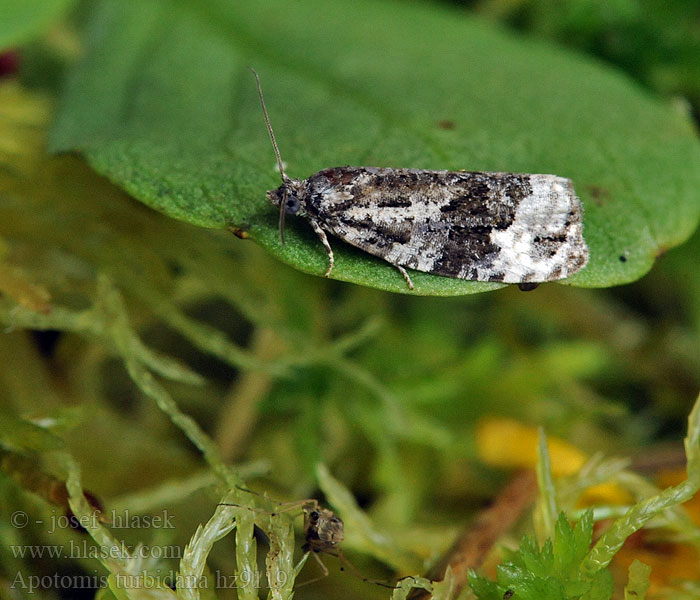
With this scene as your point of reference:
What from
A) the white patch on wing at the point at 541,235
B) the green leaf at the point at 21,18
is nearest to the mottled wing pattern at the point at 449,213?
the white patch on wing at the point at 541,235

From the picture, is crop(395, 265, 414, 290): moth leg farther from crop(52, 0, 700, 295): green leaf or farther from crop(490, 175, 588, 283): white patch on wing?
crop(490, 175, 588, 283): white patch on wing

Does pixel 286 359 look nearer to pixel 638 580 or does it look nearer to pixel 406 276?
pixel 406 276

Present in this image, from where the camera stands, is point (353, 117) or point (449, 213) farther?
point (353, 117)

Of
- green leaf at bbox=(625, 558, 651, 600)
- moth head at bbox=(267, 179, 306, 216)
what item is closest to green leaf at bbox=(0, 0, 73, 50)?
moth head at bbox=(267, 179, 306, 216)

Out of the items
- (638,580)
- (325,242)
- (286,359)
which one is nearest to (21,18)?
(325,242)

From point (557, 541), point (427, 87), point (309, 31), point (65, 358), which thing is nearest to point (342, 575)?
point (557, 541)

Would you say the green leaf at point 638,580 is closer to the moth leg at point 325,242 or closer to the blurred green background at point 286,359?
the blurred green background at point 286,359
